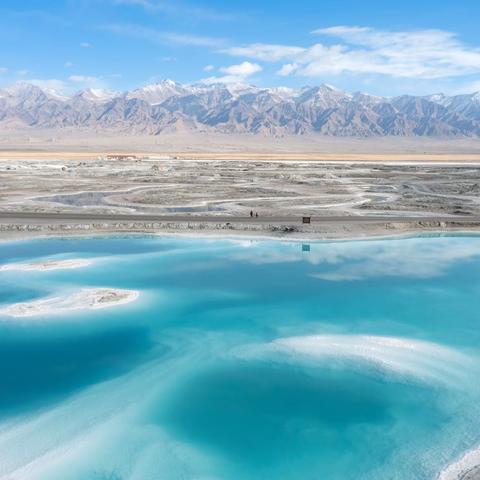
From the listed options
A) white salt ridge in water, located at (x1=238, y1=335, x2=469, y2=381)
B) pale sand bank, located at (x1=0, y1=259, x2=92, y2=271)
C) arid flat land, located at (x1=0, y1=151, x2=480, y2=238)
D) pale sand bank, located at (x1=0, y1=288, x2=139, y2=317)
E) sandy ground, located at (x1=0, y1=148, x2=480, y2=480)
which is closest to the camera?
white salt ridge in water, located at (x1=238, y1=335, x2=469, y2=381)

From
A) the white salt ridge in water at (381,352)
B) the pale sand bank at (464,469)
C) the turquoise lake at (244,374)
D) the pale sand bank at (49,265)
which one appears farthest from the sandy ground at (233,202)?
the white salt ridge in water at (381,352)

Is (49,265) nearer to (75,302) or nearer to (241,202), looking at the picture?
(75,302)

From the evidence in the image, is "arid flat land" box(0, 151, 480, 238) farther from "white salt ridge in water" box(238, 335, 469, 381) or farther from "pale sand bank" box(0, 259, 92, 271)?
"white salt ridge in water" box(238, 335, 469, 381)

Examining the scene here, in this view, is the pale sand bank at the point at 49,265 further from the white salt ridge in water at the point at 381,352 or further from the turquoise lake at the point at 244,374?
the white salt ridge in water at the point at 381,352

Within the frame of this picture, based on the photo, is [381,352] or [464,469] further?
[381,352]

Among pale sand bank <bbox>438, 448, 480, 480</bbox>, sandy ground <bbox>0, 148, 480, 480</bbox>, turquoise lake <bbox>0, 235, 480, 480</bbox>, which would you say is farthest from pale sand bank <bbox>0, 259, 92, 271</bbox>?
pale sand bank <bbox>438, 448, 480, 480</bbox>

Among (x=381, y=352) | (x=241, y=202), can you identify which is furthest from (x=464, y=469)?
(x=241, y=202)
